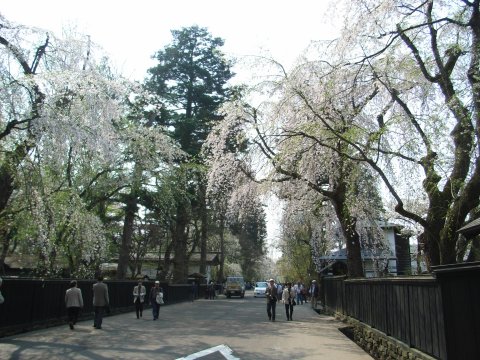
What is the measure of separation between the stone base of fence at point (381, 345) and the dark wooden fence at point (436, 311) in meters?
0.13

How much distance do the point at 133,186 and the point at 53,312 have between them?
32.7 feet

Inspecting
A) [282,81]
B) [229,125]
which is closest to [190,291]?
[229,125]

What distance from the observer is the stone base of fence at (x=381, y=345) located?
8.52 m

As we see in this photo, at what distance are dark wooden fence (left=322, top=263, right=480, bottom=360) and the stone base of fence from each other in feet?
0.43

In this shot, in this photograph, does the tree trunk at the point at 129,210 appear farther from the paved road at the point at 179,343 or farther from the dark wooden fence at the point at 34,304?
the paved road at the point at 179,343

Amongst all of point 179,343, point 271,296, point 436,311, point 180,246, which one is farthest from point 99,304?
point 180,246

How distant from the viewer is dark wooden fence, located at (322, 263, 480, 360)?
6121 mm

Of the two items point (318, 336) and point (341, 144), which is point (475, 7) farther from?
point (318, 336)

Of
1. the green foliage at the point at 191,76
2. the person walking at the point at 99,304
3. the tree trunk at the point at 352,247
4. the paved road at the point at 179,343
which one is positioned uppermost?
the green foliage at the point at 191,76

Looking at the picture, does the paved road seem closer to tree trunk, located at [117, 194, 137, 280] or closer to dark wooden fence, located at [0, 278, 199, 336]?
dark wooden fence, located at [0, 278, 199, 336]

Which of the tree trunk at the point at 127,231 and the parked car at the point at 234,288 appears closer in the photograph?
the tree trunk at the point at 127,231

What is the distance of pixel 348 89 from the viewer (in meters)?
12.8

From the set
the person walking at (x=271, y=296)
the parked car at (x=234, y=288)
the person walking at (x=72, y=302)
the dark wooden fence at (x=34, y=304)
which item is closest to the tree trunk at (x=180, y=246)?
the parked car at (x=234, y=288)

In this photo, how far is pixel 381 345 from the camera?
1127 cm
